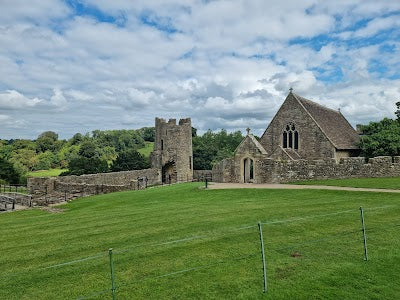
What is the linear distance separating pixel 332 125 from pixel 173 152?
61.7ft

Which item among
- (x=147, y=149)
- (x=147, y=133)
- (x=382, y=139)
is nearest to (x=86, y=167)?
(x=382, y=139)

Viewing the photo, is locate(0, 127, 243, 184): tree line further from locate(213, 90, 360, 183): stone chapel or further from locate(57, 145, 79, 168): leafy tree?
locate(213, 90, 360, 183): stone chapel

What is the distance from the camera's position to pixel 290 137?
32281 millimetres

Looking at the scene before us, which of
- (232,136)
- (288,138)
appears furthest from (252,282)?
(232,136)

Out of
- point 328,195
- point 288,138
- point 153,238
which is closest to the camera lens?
point 153,238

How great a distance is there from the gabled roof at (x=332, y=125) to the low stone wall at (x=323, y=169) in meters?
6.21

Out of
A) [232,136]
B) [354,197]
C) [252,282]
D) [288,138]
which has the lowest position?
[252,282]

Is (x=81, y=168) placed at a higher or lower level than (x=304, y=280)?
higher

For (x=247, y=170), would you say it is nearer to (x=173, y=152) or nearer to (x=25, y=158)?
(x=173, y=152)

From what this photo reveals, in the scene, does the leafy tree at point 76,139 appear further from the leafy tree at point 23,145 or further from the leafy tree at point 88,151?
the leafy tree at point 88,151

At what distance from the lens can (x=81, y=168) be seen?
46.1 meters

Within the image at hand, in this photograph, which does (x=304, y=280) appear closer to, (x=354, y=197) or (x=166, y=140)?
(x=354, y=197)

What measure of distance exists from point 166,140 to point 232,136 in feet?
189

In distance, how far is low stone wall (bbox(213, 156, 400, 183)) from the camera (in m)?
22.5
